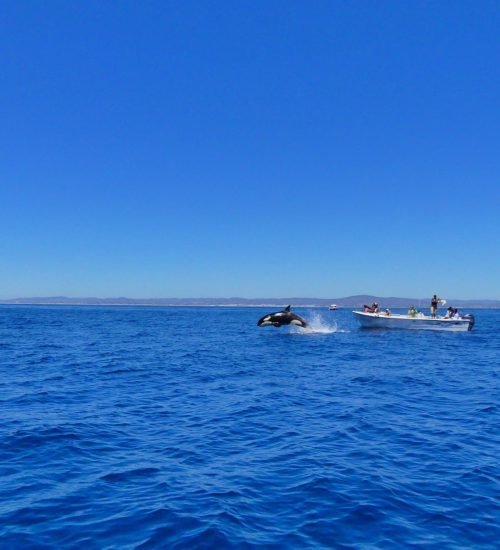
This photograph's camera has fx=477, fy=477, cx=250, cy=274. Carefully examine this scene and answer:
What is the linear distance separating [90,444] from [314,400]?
869 centimetres

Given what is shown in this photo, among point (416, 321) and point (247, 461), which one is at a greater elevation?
point (416, 321)

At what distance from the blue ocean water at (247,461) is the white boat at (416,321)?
30018 millimetres

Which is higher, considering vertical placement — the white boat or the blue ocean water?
the white boat

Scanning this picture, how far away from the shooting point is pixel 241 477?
990cm

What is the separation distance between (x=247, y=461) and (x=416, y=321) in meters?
45.6

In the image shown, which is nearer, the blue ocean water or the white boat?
the blue ocean water

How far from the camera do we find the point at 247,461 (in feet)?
35.8

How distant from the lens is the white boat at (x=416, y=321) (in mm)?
52656

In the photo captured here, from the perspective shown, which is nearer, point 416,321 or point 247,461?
point 247,461

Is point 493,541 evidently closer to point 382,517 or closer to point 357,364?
point 382,517

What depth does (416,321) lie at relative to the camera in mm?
52625

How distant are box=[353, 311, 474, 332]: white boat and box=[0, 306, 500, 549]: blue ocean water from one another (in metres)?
30.0

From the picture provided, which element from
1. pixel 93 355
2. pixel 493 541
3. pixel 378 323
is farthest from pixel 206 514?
pixel 378 323

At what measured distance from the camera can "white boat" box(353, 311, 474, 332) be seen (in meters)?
52.7
